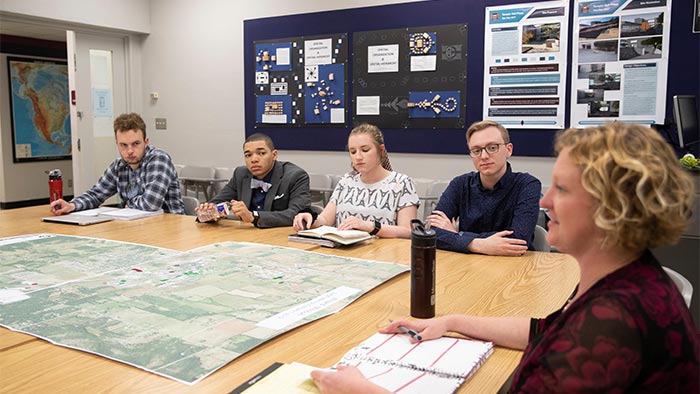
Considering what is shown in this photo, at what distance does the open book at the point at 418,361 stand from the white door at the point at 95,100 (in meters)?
5.38

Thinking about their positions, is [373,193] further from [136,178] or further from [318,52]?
[318,52]

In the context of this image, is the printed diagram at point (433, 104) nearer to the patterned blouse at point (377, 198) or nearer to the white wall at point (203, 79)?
the white wall at point (203, 79)

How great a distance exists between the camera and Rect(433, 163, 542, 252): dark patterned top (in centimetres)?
243

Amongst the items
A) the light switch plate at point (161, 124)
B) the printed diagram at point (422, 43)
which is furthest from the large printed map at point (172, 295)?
the light switch plate at point (161, 124)

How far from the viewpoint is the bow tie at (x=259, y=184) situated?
3.34m

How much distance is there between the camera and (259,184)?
3.36m

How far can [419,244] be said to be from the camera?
146cm

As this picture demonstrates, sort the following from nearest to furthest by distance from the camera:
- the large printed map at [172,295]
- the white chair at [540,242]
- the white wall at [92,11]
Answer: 1. the large printed map at [172,295]
2. the white chair at [540,242]
3. the white wall at [92,11]

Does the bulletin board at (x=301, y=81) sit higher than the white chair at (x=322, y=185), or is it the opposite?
the bulletin board at (x=301, y=81)

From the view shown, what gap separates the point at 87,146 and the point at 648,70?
543cm

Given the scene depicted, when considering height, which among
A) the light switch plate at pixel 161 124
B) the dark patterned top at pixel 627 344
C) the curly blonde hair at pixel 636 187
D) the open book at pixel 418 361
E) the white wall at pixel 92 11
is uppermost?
the white wall at pixel 92 11

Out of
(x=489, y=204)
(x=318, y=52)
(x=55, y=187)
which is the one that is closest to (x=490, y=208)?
(x=489, y=204)

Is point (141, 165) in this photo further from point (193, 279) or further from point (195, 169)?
point (195, 169)

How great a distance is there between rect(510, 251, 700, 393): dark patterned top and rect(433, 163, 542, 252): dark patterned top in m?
1.52
